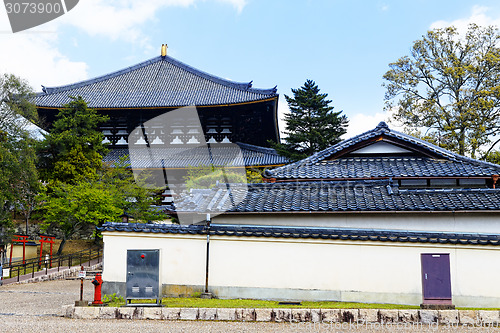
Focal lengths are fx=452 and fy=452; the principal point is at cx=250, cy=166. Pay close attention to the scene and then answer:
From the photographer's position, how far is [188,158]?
112 feet

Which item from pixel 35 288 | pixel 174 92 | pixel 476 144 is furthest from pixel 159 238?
pixel 174 92

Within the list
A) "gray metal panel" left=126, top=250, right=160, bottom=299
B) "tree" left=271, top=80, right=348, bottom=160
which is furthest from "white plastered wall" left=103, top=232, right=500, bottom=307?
"tree" left=271, top=80, right=348, bottom=160

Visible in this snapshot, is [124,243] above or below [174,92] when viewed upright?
below

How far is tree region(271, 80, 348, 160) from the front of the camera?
31.2 metres

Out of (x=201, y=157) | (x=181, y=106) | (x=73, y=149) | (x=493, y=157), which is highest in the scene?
(x=181, y=106)

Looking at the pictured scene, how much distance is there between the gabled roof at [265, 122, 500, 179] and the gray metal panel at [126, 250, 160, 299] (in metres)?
7.18

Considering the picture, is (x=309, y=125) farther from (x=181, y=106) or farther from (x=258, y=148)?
(x=181, y=106)

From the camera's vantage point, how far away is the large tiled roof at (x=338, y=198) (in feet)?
44.3

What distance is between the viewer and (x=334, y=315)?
939cm

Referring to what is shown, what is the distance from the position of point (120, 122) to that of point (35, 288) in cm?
2101

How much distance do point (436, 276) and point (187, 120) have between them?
2808 centimetres

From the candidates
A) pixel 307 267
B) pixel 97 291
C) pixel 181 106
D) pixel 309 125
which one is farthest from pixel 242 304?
pixel 181 106

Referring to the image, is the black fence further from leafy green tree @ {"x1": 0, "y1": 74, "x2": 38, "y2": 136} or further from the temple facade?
→ the temple facade

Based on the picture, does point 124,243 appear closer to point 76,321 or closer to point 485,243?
point 76,321
